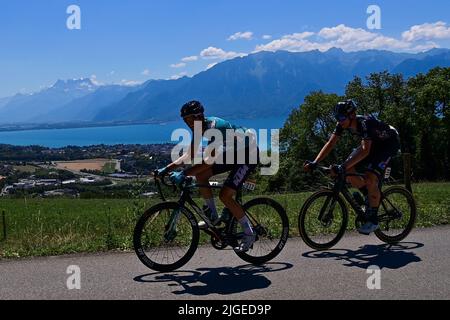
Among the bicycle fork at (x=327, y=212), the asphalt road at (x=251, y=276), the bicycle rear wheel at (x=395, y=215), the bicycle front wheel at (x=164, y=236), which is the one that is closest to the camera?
the asphalt road at (x=251, y=276)

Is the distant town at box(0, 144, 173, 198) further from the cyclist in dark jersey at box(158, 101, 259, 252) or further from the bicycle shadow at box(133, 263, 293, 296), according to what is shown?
the bicycle shadow at box(133, 263, 293, 296)

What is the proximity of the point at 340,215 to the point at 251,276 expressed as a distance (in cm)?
205

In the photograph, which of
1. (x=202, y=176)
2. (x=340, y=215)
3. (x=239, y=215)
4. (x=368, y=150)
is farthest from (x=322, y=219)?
(x=202, y=176)

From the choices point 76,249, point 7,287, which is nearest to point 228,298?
point 7,287

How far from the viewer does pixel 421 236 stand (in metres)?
7.44

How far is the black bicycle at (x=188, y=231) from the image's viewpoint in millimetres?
5852

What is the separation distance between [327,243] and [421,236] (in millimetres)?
1719

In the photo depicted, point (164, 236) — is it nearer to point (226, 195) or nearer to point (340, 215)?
point (226, 195)

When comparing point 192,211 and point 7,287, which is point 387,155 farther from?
point 7,287

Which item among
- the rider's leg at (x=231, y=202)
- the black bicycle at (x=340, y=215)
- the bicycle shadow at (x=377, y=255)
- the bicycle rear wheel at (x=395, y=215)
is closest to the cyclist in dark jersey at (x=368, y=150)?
the black bicycle at (x=340, y=215)

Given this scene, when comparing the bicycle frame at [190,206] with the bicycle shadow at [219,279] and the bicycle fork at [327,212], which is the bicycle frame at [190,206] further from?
the bicycle fork at [327,212]

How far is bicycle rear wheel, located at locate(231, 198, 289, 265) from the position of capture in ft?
20.5

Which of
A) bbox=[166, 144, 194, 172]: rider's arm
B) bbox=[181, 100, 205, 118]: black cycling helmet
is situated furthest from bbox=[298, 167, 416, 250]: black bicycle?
bbox=[181, 100, 205, 118]: black cycling helmet

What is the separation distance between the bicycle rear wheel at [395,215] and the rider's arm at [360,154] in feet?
2.71
